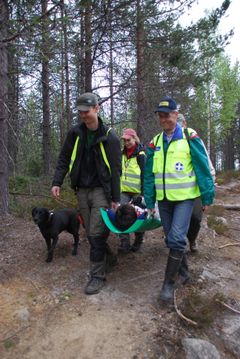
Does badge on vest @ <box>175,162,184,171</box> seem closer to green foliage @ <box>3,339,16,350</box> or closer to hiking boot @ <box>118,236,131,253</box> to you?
hiking boot @ <box>118,236,131,253</box>

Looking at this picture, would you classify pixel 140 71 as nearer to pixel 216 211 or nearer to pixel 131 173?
pixel 216 211

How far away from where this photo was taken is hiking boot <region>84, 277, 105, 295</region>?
4027 mm

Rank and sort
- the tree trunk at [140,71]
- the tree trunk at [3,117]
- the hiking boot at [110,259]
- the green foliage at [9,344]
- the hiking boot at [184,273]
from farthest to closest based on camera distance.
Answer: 1. the tree trunk at [140,71]
2. the tree trunk at [3,117]
3. the hiking boot at [110,259]
4. the hiking boot at [184,273]
5. the green foliage at [9,344]

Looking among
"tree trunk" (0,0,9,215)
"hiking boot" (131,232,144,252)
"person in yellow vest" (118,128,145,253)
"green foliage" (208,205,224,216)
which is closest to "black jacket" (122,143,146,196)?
"person in yellow vest" (118,128,145,253)

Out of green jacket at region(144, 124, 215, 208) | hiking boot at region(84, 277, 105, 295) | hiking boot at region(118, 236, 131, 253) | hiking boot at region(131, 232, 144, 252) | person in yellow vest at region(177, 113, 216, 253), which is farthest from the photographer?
hiking boot at region(131, 232, 144, 252)

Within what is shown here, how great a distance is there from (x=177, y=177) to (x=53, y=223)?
1.98 metres

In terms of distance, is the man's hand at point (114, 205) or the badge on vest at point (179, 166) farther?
the man's hand at point (114, 205)

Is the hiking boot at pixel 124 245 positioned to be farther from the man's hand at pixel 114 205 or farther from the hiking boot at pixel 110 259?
the man's hand at pixel 114 205

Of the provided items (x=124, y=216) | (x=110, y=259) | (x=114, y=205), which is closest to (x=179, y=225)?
(x=124, y=216)

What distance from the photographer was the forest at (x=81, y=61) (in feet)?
18.3

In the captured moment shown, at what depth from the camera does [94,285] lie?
4.09 metres

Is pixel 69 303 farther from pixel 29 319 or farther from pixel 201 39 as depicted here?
pixel 201 39

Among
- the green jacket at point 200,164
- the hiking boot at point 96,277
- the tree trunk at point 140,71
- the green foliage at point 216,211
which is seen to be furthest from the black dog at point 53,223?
the tree trunk at point 140,71

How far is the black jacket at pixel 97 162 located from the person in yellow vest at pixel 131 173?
105 cm
